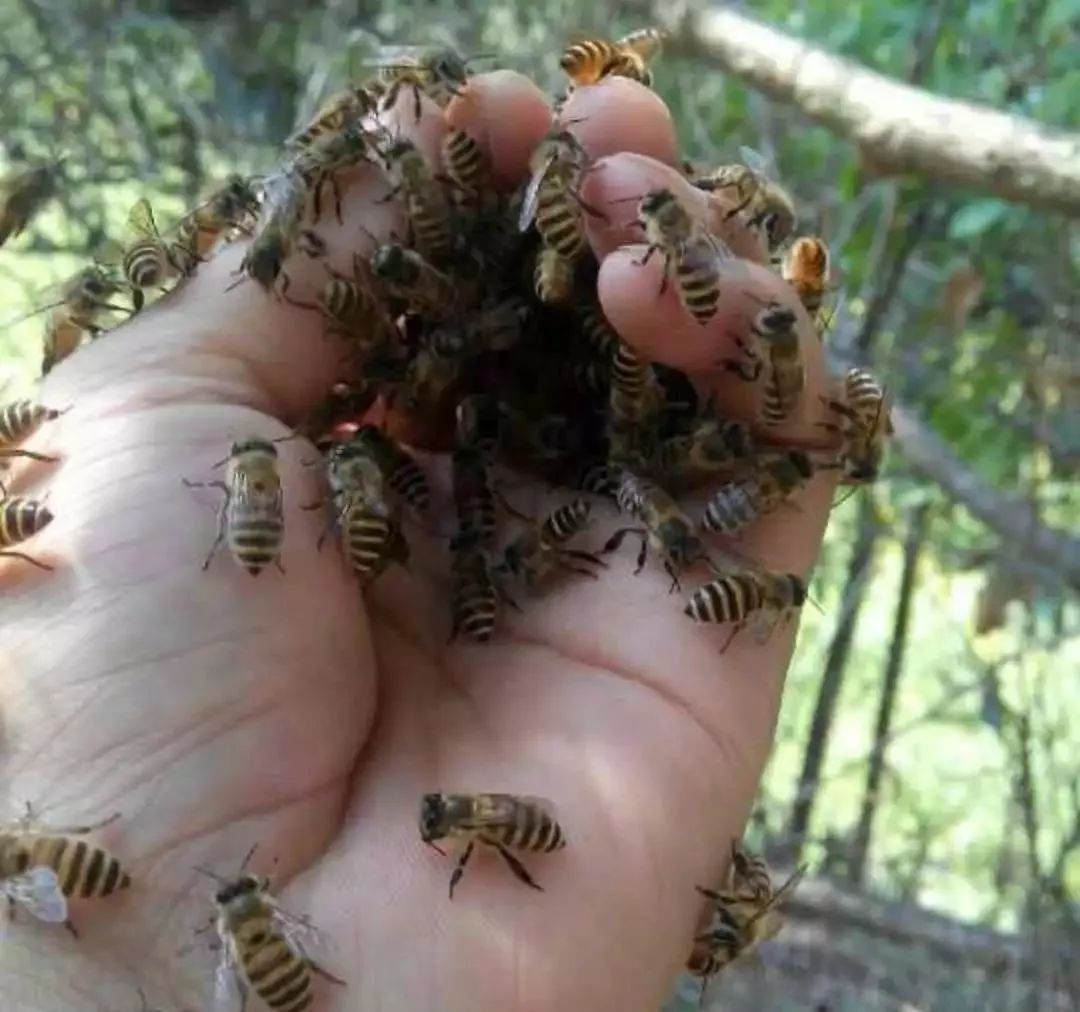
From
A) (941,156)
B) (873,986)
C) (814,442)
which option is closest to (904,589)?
(873,986)

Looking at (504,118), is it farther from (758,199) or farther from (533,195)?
(758,199)

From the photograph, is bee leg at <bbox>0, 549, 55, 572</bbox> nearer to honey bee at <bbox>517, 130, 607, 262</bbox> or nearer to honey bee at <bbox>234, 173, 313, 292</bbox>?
honey bee at <bbox>234, 173, 313, 292</bbox>

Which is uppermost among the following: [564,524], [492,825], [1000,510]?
[564,524]

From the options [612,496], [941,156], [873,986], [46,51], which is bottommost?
[873,986]

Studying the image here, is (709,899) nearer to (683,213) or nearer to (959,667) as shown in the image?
(683,213)

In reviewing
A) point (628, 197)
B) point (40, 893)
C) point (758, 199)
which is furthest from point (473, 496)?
point (40, 893)

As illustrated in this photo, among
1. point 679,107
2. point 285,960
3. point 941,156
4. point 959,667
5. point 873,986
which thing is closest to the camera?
point 285,960

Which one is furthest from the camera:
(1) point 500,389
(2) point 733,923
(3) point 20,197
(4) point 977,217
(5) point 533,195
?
(4) point 977,217
